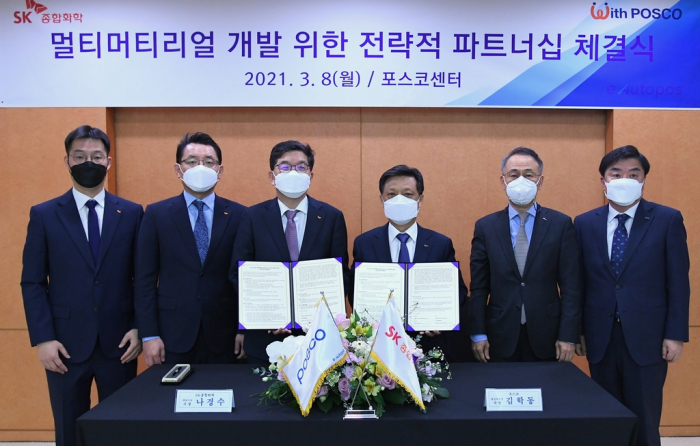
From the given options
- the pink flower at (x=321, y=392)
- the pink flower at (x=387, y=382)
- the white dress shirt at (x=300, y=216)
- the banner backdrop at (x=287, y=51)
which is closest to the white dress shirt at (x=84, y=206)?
the white dress shirt at (x=300, y=216)

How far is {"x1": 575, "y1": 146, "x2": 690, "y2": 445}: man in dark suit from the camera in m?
2.53

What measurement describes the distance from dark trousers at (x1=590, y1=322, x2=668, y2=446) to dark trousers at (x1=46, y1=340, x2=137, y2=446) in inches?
100

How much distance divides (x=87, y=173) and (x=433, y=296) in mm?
1833

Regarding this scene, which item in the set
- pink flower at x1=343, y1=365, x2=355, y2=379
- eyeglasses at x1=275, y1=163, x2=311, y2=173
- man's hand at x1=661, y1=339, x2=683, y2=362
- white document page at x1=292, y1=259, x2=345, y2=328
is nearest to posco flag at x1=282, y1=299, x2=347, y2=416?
pink flower at x1=343, y1=365, x2=355, y2=379

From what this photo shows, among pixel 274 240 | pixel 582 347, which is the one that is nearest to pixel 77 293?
pixel 274 240

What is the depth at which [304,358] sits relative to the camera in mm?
1729

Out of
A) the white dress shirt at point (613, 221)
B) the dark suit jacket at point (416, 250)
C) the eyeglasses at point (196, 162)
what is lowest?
the dark suit jacket at point (416, 250)

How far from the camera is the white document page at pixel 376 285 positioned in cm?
215

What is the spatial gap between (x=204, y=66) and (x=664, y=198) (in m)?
3.39

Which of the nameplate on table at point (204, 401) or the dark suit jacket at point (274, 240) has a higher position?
the dark suit jacket at point (274, 240)

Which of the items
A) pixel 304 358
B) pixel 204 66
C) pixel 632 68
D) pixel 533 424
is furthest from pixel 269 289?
pixel 632 68

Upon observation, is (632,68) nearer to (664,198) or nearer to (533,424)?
(664,198)

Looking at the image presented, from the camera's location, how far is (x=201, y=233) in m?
2.64

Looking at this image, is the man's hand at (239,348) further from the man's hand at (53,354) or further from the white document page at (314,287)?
the man's hand at (53,354)
